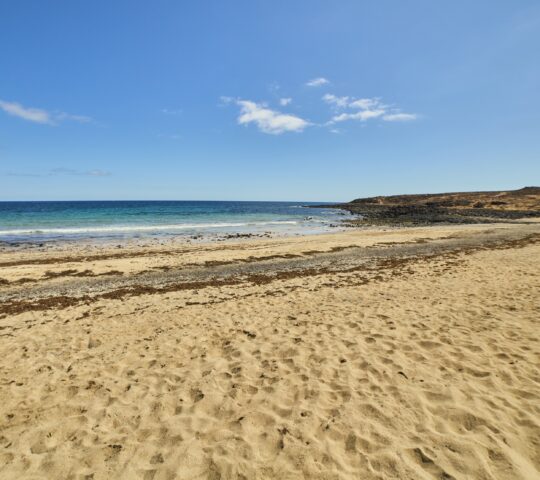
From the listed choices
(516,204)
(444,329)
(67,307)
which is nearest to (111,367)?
(67,307)

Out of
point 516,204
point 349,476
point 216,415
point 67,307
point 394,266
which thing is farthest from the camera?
point 516,204

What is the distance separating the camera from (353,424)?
4457 millimetres

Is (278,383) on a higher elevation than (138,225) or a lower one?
lower

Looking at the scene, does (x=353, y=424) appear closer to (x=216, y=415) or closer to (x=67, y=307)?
(x=216, y=415)

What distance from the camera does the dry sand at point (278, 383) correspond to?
3959 millimetres

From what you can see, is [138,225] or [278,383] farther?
[138,225]

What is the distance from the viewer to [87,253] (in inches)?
915

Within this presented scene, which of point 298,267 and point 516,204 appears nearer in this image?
point 298,267

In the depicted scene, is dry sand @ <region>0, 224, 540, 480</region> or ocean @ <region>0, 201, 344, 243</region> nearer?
dry sand @ <region>0, 224, 540, 480</region>

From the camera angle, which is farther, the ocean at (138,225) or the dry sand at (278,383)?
the ocean at (138,225)

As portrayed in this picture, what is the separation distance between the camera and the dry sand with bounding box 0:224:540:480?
3.96 meters

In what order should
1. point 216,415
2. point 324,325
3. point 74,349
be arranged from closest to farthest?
point 216,415, point 74,349, point 324,325

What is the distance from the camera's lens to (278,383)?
219 inches

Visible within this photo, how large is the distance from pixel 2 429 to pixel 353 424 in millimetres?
4992
